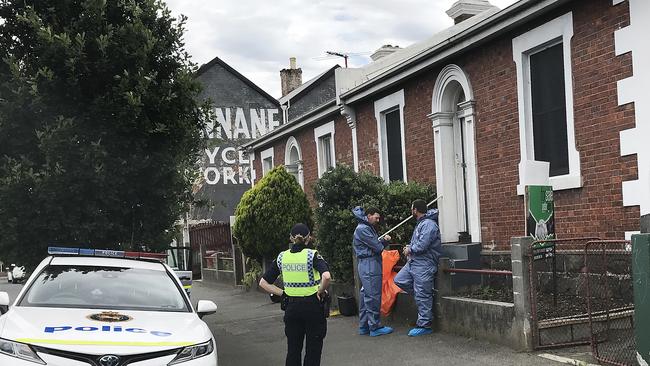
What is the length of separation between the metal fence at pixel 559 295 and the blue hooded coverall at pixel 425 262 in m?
1.32

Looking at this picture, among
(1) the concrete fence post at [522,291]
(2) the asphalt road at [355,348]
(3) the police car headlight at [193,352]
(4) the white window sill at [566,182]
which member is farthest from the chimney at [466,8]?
(3) the police car headlight at [193,352]

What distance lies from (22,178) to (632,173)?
300 inches

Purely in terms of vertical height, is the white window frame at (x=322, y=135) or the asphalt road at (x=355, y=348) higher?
the white window frame at (x=322, y=135)

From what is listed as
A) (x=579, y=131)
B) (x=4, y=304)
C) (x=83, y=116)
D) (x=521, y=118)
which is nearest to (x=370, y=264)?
(x=521, y=118)

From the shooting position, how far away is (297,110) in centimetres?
3425

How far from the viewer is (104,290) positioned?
6.25 m

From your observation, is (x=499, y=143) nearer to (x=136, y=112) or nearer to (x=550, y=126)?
(x=550, y=126)

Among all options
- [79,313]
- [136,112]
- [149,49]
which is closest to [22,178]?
[136,112]

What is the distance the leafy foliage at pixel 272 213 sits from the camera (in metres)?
13.7

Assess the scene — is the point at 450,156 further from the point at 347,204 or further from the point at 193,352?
the point at 193,352

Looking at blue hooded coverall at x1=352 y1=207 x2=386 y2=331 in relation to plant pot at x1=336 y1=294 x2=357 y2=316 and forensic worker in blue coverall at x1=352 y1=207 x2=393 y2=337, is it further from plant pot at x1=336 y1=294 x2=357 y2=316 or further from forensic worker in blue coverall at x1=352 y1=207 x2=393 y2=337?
plant pot at x1=336 y1=294 x2=357 y2=316

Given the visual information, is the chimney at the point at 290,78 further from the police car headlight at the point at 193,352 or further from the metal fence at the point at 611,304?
the police car headlight at the point at 193,352

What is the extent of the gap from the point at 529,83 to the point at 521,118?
50cm

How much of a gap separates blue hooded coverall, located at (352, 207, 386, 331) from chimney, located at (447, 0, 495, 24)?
7500 millimetres
